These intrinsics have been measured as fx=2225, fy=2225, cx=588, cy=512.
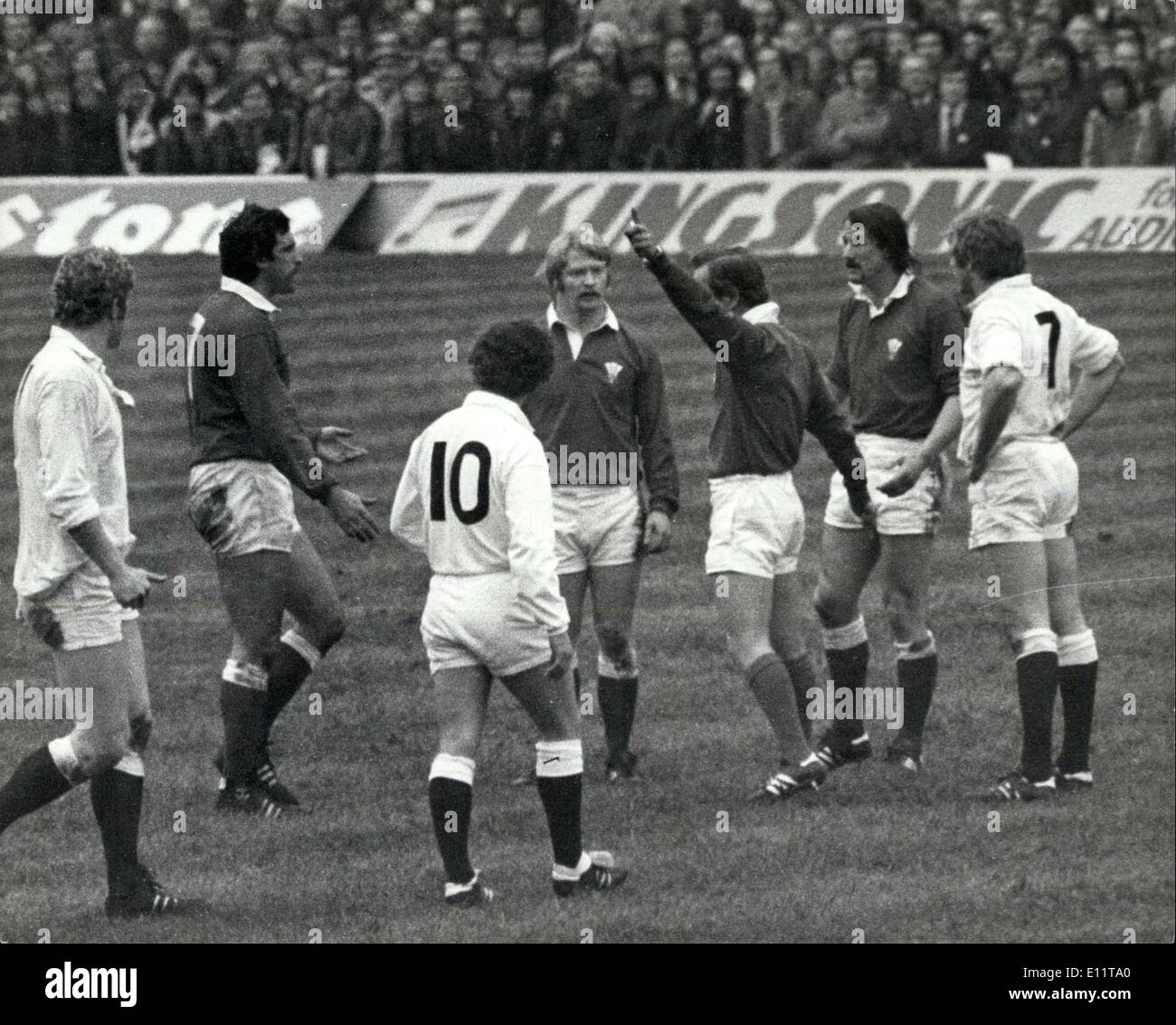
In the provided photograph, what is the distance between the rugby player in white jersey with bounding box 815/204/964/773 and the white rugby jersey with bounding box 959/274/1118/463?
0.55 ft

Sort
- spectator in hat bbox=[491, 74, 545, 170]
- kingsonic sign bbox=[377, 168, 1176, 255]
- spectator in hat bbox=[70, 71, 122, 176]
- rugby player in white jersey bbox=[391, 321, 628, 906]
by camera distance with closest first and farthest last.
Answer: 1. rugby player in white jersey bbox=[391, 321, 628, 906]
2. kingsonic sign bbox=[377, 168, 1176, 255]
3. spectator in hat bbox=[491, 74, 545, 170]
4. spectator in hat bbox=[70, 71, 122, 176]

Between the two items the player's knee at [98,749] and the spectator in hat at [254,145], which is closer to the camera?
the player's knee at [98,749]

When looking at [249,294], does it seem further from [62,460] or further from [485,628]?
[485,628]

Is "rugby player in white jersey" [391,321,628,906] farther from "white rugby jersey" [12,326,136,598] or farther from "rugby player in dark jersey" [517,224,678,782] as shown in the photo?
"rugby player in dark jersey" [517,224,678,782]

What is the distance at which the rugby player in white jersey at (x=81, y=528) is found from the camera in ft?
20.5

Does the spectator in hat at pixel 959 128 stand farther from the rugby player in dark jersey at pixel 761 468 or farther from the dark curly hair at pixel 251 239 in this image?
the dark curly hair at pixel 251 239

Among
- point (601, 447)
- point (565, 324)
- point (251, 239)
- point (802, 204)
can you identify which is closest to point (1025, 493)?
point (601, 447)

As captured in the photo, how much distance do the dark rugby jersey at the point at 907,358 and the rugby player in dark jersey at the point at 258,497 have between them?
1850 mm

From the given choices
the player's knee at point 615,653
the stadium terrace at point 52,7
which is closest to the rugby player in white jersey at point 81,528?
the player's knee at point 615,653

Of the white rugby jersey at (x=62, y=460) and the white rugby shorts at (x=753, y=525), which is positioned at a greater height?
the white rugby jersey at (x=62, y=460)

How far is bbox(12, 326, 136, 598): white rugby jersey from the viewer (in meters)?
6.22

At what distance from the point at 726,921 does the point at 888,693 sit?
6.42 ft

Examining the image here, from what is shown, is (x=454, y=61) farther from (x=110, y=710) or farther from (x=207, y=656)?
(x=110, y=710)

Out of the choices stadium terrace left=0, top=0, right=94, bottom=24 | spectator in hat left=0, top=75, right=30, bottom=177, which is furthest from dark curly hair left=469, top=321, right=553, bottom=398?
spectator in hat left=0, top=75, right=30, bottom=177
